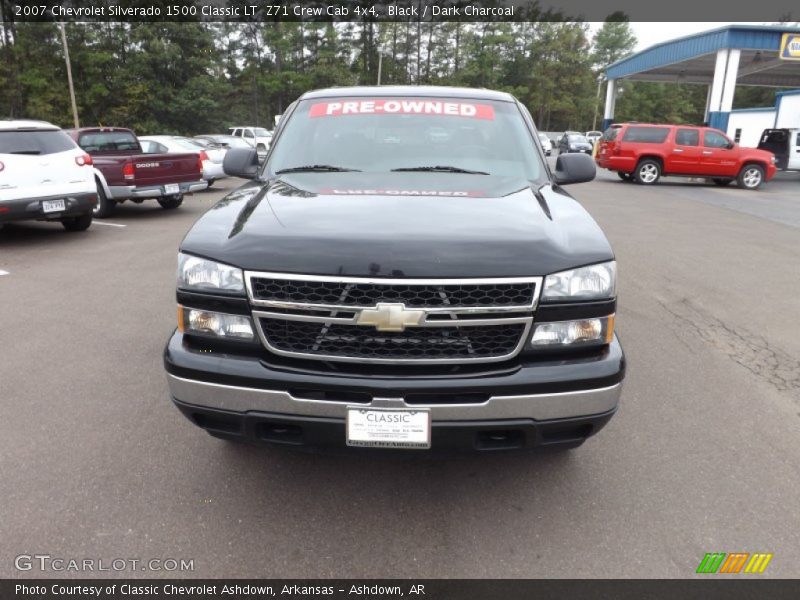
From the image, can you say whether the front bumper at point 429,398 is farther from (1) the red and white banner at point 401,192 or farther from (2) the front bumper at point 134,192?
(2) the front bumper at point 134,192

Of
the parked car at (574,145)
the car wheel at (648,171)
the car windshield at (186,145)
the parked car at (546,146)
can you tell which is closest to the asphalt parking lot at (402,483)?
the parked car at (546,146)

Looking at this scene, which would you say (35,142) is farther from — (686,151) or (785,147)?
(785,147)

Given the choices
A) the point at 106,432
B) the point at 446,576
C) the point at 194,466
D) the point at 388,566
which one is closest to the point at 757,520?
the point at 446,576

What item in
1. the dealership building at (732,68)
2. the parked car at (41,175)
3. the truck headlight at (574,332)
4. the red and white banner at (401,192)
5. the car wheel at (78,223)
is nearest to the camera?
the truck headlight at (574,332)

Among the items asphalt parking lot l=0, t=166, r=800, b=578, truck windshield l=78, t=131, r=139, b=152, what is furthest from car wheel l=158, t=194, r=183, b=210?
asphalt parking lot l=0, t=166, r=800, b=578

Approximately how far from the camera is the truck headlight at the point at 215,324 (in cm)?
244

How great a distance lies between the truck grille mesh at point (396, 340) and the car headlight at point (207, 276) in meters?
0.19

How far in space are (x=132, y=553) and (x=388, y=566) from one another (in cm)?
104

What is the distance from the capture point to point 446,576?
7.83ft

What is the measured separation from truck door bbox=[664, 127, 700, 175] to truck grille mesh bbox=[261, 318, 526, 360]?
64.4 feet

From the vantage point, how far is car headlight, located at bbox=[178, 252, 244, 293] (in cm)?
242

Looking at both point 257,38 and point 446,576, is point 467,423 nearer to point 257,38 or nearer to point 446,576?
point 446,576

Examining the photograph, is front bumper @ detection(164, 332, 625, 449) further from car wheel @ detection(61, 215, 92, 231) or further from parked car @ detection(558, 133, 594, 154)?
parked car @ detection(558, 133, 594, 154)

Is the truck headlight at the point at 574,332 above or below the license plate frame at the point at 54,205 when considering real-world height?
above
